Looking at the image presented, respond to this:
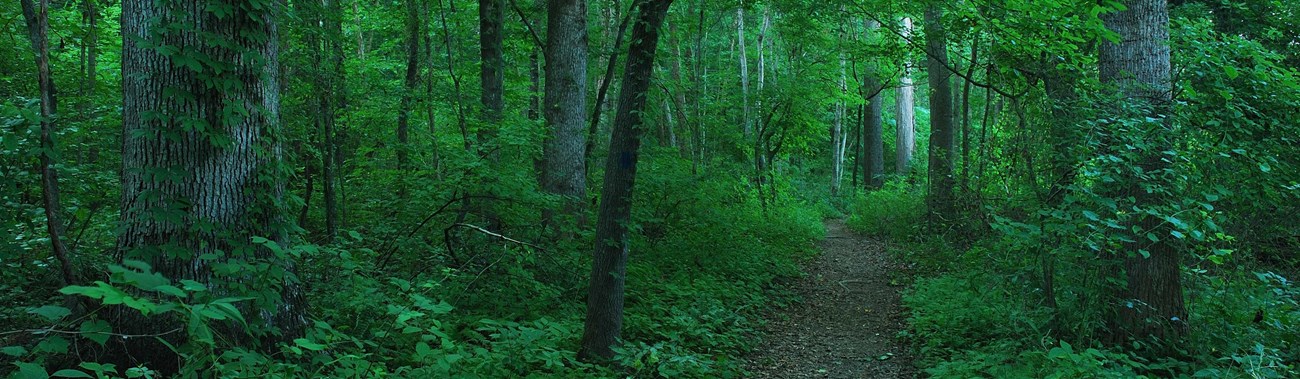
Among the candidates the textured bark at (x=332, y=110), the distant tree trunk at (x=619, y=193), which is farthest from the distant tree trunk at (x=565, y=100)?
the distant tree trunk at (x=619, y=193)

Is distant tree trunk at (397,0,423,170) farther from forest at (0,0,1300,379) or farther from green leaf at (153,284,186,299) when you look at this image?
green leaf at (153,284,186,299)

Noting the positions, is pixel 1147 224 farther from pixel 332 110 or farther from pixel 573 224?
pixel 332 110

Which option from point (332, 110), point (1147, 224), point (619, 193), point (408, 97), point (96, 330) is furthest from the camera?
point (408, 97)

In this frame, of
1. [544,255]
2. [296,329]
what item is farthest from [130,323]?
[544,255]

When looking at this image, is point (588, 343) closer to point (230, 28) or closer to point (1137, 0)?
point (230, 28)

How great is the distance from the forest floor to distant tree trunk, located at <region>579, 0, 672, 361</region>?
1.65 m

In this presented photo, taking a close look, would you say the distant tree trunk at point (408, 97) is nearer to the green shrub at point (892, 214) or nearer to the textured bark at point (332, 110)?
the textured bark at point (332, 110)

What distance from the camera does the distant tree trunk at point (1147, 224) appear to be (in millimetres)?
6066

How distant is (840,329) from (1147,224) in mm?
3351

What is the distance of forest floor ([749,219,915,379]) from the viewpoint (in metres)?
6.83

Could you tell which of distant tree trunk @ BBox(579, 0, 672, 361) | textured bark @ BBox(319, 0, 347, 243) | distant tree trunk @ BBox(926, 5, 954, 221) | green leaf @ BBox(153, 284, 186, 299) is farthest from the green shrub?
green leaf @ BBox(153, 284, 186, 299)

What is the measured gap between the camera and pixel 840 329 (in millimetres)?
8328

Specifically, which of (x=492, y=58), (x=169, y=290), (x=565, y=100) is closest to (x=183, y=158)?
(x=169, y=290)

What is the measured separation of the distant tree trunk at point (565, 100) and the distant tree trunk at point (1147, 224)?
601 centimetres
